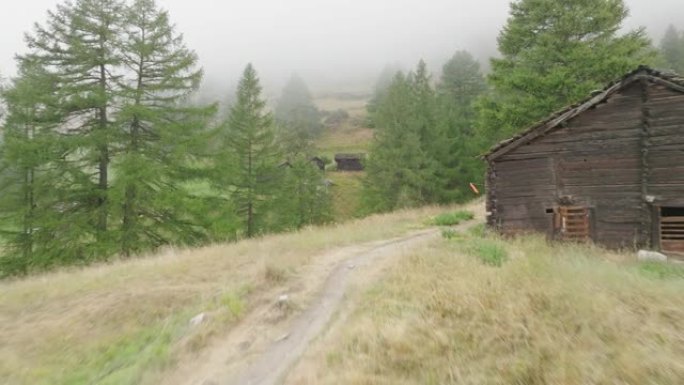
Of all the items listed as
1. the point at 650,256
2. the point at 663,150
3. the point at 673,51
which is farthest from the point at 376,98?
the point at 650,256

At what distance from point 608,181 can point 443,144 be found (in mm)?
18200

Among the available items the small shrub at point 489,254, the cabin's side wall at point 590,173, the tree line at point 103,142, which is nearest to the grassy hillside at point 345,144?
the cabin's side wall at point 590,173

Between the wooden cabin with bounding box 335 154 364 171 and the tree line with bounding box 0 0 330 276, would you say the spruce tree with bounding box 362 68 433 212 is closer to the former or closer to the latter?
the tree line with bounding box 0 0 330 276

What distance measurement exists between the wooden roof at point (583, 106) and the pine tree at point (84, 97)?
15.5 meters

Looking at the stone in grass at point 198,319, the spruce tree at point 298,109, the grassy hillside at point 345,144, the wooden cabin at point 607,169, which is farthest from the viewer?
the spruce tree at point 298,109

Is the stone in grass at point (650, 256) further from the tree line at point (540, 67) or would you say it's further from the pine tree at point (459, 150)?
the pine tree at point (459, 150)

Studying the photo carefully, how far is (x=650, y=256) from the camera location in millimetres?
12586

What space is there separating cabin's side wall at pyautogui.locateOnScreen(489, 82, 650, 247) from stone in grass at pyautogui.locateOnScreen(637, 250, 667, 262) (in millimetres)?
907

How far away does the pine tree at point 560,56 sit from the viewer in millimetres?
18719

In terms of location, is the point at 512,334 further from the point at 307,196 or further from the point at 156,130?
the point at 307,196

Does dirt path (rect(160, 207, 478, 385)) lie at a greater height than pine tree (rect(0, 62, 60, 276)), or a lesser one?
lesser

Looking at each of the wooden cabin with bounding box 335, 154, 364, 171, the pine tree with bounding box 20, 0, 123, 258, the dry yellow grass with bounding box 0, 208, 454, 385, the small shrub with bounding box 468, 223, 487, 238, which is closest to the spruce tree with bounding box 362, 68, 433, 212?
the small shrub with bounding box 468, 223, 487, 238

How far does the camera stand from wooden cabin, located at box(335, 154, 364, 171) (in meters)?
56.9

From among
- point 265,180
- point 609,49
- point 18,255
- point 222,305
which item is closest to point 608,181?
point 609,49
